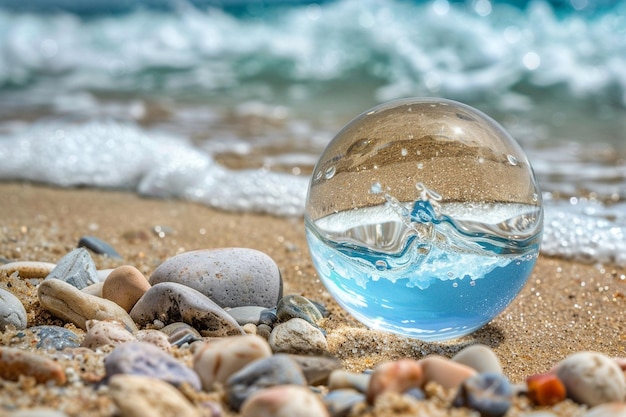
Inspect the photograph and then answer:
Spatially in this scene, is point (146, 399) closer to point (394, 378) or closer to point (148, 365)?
point (148, 365)

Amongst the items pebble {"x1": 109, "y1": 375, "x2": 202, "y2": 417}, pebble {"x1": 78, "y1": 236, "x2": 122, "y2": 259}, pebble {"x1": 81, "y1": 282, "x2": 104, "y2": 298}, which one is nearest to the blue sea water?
pebble {"x1": 78, "y1": 236, "x2": 122, "y2": 259}

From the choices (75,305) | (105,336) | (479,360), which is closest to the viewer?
(479,360)

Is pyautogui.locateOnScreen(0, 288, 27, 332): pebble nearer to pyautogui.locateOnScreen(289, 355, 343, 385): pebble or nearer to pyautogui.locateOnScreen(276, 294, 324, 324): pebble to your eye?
pyautogui.locateOnScreen(276, 294, 324, 324): pebble

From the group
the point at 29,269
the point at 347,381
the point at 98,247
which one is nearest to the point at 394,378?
the point at 347,381

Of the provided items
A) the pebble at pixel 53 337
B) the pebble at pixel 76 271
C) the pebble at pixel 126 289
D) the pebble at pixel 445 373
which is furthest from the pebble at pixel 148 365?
the pebble at pixel 76 271

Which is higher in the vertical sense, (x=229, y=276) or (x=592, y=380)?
(x=592, y=380)

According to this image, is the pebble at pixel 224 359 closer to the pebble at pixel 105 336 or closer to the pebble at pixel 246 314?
the pebble at pixel 105 336
